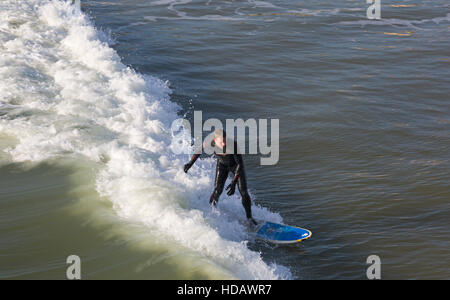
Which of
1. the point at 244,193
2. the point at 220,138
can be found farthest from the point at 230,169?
the point at 220,138

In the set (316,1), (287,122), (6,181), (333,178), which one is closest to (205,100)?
(287,122)

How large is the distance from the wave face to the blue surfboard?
41 cm

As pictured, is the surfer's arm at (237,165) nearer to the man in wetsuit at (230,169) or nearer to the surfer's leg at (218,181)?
the man in wetsuit at (230,169)

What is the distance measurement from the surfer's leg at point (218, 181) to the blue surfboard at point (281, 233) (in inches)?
48.8

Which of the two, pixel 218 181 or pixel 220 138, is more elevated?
pixel 220 138

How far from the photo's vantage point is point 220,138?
10984 millimetres

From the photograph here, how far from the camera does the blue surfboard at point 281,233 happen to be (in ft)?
34.7

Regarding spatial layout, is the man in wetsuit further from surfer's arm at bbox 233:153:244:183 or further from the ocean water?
the ocean water

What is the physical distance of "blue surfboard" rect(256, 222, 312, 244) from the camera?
34.7 ft

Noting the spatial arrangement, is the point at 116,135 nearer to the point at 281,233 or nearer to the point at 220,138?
the point at 220,138

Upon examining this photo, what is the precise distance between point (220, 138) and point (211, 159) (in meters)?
3.82

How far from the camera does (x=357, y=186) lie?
43.1 feet

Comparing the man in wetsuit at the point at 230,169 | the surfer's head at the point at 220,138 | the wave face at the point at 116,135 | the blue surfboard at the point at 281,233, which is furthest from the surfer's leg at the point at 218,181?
the blue surfboard at the point at 281,233

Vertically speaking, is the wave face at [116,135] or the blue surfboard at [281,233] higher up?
the wave face at [116,135]
